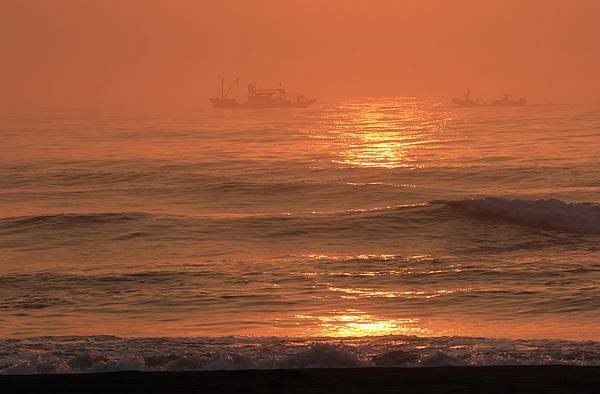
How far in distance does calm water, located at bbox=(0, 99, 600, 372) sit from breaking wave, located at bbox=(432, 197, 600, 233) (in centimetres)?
10

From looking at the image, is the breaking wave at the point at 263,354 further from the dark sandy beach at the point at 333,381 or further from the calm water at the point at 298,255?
the dark sandy beach at the point at 333,381

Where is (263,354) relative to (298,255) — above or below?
above

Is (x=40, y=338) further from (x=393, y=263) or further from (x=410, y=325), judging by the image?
(x=393, y=263)

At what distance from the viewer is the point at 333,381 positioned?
12250 millimetres

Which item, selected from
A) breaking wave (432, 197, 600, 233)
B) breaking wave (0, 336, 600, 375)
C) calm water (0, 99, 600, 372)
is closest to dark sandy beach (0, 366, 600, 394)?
breaking wave (0, 336, 600, 375)

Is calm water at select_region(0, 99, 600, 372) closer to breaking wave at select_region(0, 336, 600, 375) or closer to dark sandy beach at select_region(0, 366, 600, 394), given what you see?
breaking wave at select_region(0, 336, 600, 375)

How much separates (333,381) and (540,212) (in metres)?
28.2

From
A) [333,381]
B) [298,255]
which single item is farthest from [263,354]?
[298,255]

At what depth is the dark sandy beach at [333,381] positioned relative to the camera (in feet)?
38.7

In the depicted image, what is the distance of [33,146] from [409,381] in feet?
247

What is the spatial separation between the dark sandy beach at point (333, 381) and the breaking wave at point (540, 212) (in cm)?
2296

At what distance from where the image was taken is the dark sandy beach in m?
11.8

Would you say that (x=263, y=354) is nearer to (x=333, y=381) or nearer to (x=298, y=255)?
(x=333, y=381)

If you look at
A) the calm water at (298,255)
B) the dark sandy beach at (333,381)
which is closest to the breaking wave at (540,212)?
the calm water at (298,255)
